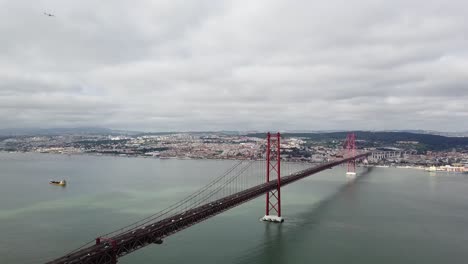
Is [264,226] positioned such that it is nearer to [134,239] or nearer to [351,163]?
[134,239]

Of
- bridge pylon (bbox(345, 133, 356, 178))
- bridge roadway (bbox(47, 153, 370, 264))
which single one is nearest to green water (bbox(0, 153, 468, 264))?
bridge roadway (bbox(47, 153, 370, 264))

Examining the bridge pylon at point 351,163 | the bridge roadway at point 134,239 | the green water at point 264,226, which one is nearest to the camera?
the bridge roadway at point 134,239

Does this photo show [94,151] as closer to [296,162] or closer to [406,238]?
[296,162]

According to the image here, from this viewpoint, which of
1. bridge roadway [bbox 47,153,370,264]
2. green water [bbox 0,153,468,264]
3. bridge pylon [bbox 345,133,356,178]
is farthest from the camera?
bridge pylon [bbox 345,133,356,178]

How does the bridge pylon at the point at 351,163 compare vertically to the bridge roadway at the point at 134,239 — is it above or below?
below

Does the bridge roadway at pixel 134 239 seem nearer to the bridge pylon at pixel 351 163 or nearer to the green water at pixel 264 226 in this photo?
the green water at pixel 264 226

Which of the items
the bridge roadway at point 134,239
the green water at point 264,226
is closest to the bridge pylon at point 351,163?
the green water at point 264,226

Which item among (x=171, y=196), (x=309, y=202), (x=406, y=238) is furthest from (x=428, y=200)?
(x=171, y=196)

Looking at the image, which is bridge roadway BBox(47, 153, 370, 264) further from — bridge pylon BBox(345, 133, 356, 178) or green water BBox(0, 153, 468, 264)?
bridge pylon BBox(345, 133, 356, 178)
